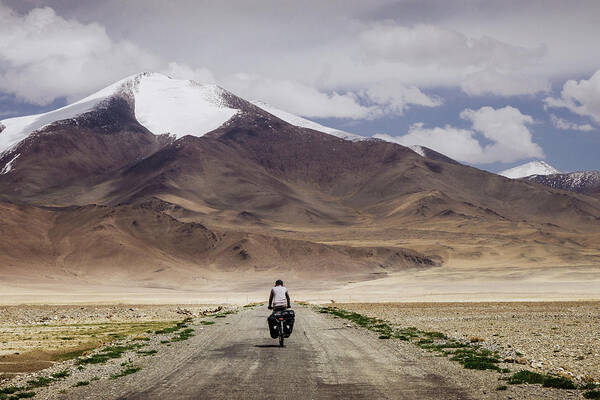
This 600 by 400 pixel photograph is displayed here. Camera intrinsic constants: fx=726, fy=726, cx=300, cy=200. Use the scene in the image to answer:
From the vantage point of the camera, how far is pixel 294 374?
19.0 meters

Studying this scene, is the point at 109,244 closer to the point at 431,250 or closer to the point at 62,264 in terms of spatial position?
the point at 62,264

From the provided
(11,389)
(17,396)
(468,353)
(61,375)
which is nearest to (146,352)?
(61,375)

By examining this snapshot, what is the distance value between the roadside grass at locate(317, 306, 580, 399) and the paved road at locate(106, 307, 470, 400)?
154 cm

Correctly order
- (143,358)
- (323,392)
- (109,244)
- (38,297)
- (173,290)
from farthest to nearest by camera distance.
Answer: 1. (109,244)
2. (173,290)
3. (38,297)
4. (143,358)
5. (323,392)

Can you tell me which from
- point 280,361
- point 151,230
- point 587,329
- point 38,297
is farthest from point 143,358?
point 151,230

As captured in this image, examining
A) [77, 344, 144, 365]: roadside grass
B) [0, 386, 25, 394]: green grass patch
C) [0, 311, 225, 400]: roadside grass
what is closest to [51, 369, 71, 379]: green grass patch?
[0, 311, 225, 400]: roadside grass

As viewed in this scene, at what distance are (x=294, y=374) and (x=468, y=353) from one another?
7.18 meters

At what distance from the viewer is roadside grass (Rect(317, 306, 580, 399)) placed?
17.3 metres

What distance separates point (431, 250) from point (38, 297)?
373ft

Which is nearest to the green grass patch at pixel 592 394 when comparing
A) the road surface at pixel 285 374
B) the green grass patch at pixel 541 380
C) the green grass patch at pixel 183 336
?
the green grass patch at pixel 541 380

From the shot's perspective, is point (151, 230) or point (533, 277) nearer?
point (533, 277)

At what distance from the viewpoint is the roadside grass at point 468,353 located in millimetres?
17319

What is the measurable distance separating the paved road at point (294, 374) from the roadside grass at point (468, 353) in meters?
1.54

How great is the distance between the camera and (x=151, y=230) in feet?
566
